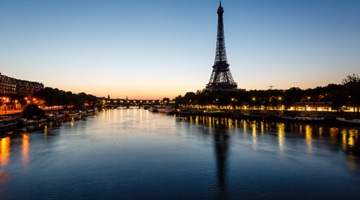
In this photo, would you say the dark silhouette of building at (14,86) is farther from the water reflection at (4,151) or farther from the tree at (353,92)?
the tree at (353,92)

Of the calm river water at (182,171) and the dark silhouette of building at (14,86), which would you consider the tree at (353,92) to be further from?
the dark silhouette of building at (14,86)

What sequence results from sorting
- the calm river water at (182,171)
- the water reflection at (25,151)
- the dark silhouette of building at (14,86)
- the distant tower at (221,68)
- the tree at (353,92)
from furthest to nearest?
1. the dark silhouette of building at (14,86)
2. the distant tower at (221,68)
3. the tree at (353,92)
4. the water reflection at (25,151)
5. the calm river water at (182,171)

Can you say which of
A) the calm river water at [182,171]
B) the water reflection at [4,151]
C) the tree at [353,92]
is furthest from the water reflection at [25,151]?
the tree at [353,92]

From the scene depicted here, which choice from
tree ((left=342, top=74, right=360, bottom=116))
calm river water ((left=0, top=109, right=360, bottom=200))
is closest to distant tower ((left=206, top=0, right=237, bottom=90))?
tree ((left=342, top=74, right=360, bottom=116))

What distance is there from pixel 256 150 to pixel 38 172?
21342 millimetres

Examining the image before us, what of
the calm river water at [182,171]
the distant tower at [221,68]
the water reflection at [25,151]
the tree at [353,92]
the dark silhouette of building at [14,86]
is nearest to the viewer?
the calm river water at [182,171]

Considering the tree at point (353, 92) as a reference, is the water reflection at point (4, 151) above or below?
below

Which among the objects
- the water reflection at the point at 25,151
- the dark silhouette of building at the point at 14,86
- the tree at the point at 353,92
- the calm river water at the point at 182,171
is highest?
the dark silhouette of building at the point at 14,86

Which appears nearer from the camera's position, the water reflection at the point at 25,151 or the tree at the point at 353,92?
the water reflection at the point at 25,151

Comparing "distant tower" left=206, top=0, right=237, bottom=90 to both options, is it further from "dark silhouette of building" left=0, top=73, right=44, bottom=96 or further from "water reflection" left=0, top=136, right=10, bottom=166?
"water reflection" left=0, top=136, right=10, bottom=166

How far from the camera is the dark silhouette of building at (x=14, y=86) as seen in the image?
141 metres

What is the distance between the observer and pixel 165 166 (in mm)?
23281

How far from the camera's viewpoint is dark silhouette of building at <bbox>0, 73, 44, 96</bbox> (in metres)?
141

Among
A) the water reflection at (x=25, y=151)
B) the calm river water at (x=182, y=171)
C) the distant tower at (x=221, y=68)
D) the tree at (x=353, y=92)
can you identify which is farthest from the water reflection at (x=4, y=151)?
the distant tower at (x=221, y=68)
